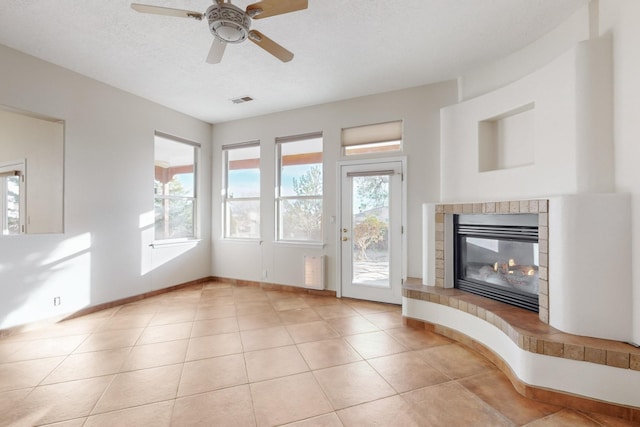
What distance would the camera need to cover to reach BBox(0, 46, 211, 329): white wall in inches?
123

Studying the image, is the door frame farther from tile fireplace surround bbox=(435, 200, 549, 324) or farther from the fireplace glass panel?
the fireplace glass panel

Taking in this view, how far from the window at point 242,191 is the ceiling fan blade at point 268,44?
2820 mm

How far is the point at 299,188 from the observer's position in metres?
4.87

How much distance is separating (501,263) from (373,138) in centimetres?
232

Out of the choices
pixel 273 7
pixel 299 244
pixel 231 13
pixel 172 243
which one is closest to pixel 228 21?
pixel 231 13

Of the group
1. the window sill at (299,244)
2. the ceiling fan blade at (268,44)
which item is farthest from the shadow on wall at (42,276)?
the ceiling fan blade at (268,44)

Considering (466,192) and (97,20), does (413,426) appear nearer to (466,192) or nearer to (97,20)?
(466,192)

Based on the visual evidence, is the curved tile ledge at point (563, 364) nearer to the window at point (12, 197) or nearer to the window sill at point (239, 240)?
the window sill at point (239, 240)

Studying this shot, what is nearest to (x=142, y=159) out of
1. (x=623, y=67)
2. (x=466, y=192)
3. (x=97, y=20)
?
(x=97, y=20)

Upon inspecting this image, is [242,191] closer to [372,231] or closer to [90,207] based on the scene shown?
[90,207]

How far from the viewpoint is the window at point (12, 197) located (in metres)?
3.89

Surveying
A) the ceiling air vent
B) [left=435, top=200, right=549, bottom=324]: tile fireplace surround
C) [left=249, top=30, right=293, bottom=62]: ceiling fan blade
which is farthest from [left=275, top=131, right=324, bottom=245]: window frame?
[left=249, top=30, right=293, bottom=62]: ceiling fan blade

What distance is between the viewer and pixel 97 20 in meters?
2.62

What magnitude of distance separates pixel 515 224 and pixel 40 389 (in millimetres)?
3956
